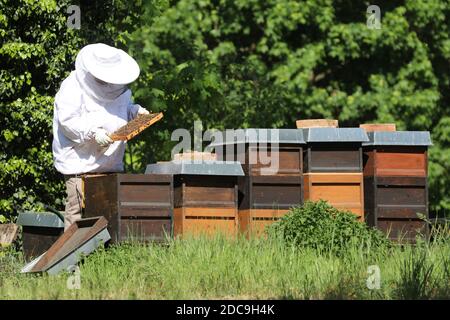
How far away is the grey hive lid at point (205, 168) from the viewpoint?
9367mm

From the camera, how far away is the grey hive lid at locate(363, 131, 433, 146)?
9.92 m

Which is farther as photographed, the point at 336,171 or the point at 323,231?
the point at 336,171

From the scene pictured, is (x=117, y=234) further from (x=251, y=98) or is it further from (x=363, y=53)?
(x=363, y=53)

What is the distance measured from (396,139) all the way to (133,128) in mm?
2580

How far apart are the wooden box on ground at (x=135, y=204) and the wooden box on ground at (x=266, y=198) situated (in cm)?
83

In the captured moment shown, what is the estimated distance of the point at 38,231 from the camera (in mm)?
10281

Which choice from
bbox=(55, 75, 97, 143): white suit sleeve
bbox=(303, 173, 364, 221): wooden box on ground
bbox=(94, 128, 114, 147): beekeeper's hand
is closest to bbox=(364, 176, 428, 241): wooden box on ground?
bbox=(303, 173, 364, 221): wooden box on ground

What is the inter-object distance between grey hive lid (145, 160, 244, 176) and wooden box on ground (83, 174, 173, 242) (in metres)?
0.20

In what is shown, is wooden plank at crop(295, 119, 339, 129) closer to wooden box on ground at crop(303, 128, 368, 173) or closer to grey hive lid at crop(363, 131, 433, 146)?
wooden box on ground at crop(303, 128, 368, 173)

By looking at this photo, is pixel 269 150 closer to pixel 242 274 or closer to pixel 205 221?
pixel 205 221

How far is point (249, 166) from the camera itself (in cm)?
975

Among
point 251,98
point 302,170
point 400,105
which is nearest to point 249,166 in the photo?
point 302,170

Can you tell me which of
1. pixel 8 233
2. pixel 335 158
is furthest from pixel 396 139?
pixel 8 233

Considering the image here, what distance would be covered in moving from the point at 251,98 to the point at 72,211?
25.9 feet
